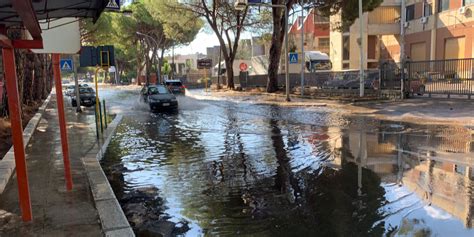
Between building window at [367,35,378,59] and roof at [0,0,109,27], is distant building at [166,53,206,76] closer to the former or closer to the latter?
building window at [367,35,378,59]

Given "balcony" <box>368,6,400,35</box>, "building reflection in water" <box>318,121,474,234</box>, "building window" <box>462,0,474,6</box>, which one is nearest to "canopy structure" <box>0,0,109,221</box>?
"building reflection in water" <box>318,121,474,234</box>

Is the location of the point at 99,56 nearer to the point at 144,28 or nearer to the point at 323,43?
the point at 323,43

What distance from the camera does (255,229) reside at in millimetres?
5305

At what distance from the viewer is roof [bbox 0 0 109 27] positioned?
4906 mm

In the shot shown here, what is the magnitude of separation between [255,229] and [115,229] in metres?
1.66

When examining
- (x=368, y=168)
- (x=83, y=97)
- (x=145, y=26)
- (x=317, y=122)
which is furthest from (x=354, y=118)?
(x=145, y=26)

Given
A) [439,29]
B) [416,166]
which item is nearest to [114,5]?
[416,166]

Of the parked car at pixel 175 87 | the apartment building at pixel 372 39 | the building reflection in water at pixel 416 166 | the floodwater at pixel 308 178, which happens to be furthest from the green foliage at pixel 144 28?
the building reflection in water at pixel 416 166

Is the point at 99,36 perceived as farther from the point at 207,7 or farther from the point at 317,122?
the point at 317,122

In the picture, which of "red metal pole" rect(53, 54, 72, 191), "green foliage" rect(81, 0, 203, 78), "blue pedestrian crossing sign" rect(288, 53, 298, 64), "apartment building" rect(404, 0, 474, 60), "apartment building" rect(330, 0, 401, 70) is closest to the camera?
"red metal pole" rect(53, 54, 72, 191)

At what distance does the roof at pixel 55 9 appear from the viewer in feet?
16.1

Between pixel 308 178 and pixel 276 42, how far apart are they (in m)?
23.8

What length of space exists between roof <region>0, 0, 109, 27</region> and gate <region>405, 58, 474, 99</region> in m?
19.1

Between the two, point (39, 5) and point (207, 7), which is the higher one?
point (207, 7)
